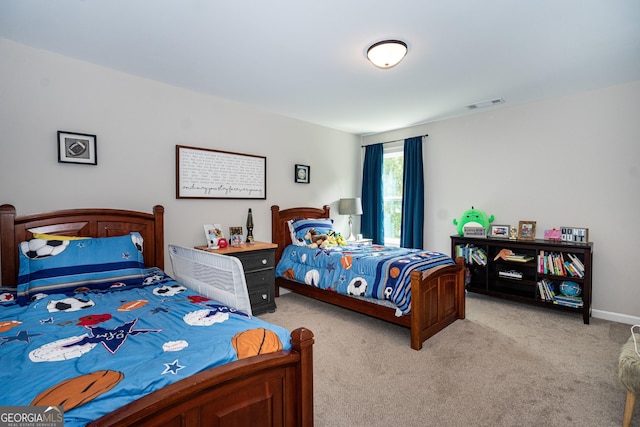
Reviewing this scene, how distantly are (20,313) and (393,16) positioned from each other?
277 centimetres

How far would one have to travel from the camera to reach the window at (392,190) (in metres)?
5.12

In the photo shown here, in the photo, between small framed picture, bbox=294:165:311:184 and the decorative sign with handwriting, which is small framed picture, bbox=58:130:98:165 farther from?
small framed picture, bbox=294:165:311:184

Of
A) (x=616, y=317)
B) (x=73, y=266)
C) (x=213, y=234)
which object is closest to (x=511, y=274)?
(x=616, y=317)

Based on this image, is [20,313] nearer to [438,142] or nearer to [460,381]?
[460,381]

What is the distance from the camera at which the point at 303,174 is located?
4.58 m

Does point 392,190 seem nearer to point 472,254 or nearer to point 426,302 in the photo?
point 472,254

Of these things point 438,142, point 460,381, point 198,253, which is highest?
point 438,142

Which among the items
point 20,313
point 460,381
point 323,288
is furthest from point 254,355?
point 323,288

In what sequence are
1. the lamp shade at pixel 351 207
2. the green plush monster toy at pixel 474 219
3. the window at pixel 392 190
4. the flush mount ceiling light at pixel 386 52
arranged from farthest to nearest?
the window at pixel 392 190
the lamp shade at pixel 351 207
the green plush monster toy at pixel 474 219
the flush mount ceiling light at pixel 386 52

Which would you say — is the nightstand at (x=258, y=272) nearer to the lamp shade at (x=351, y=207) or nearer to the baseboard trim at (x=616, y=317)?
the lamp shade at (x=351, y=207)

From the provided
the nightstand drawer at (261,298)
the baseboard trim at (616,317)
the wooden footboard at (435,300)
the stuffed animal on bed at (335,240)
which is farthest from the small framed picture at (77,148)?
the baseboard trim at (616,317)

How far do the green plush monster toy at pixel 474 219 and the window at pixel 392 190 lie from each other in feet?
3.53

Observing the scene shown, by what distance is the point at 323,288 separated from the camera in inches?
135

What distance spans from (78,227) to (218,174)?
1.44m
